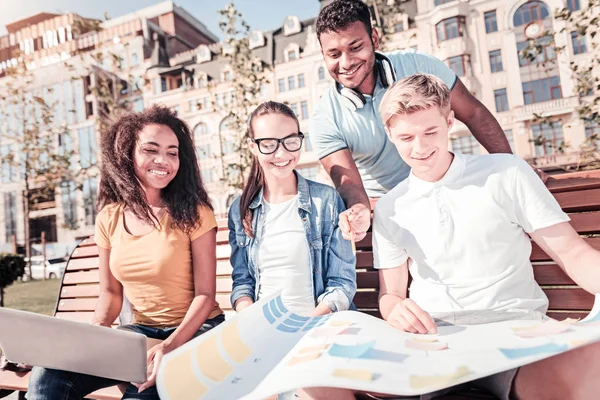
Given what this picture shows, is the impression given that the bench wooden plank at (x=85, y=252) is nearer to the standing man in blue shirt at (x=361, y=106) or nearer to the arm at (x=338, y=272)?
the standing man in blue shirt at (x=361, y=106)

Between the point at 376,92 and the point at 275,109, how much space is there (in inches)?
28.0

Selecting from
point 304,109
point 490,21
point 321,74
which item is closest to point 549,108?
point 490,21

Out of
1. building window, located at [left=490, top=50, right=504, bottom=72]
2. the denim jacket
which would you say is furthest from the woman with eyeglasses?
building window, located at [left=490, top=50, right=504, bottom=72]

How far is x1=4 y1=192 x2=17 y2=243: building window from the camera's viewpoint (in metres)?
36.3

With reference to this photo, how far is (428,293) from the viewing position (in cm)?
168

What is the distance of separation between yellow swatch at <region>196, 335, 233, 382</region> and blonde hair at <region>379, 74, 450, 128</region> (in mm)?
977

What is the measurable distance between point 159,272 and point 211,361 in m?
0.87

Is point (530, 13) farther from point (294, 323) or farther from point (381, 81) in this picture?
point (294, 323)

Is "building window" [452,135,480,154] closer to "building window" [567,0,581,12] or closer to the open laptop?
"building window" [567,0,581,12]

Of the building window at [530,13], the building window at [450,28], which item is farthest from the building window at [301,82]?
the building window at [530,13]

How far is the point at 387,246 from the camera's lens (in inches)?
69.2

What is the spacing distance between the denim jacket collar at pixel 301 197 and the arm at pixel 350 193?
18cm

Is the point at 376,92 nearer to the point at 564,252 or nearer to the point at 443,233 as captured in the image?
the point at 443,233

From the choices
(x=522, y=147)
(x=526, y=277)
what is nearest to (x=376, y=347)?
(x=526, y=277)
